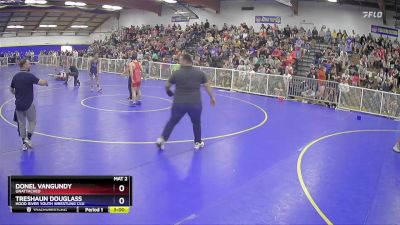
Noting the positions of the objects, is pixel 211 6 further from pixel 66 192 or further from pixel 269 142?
pixel 66 192

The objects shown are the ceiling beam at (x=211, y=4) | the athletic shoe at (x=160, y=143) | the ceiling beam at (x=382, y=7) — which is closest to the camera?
the athletic shoe at (x=160, y=143)

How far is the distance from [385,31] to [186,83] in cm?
2029

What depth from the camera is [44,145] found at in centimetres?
934

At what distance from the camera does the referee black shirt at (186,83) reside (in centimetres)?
874

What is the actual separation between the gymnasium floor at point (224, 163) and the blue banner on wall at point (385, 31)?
11201 mm

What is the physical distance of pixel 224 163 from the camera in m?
8.54

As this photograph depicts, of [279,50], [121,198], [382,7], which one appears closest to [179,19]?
[279,50]

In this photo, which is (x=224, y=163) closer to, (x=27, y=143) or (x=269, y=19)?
(x=27, y=143)

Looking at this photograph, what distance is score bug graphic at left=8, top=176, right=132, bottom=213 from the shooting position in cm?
466

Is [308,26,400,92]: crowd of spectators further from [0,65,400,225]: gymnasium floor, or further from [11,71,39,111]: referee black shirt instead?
[11,71,39,111]: referee black shirt

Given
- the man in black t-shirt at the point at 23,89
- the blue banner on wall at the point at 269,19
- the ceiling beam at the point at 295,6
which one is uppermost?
the ceiling beam at the point at 295,6

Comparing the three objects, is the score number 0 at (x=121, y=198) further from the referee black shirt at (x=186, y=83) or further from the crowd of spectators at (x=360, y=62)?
the crowd of spectators at (x=360, y=62)

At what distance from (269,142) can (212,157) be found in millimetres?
2345

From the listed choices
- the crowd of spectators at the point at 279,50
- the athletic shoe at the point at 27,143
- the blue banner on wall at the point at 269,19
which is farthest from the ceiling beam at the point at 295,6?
the athletic shoe at the point at 27,143
